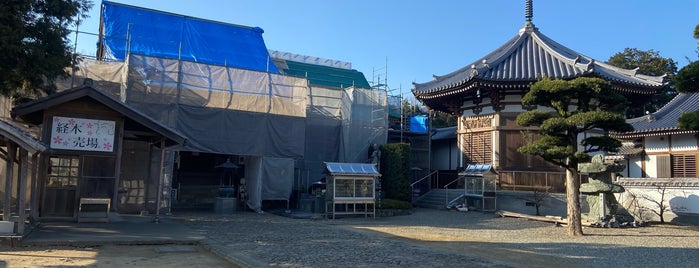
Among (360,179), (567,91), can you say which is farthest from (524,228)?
(360,179)

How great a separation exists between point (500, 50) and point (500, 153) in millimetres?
6990

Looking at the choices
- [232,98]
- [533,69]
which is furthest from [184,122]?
[533,69]

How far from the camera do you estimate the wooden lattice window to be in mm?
18531

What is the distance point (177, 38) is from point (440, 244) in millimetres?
17287

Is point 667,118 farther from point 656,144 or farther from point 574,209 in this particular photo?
point 574,209

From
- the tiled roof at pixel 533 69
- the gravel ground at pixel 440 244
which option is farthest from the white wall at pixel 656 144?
the gravel ground at pixel 440 244

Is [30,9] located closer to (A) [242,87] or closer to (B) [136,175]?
(B) [136,175]

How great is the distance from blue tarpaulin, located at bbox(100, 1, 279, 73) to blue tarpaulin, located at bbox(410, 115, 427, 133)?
7899mm

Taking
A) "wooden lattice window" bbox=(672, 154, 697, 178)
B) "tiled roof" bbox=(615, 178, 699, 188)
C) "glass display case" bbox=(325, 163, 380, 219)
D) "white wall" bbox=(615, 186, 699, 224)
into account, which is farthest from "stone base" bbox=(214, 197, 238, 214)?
"wooden lattice window" bbox=(672, 154, 697, 178)

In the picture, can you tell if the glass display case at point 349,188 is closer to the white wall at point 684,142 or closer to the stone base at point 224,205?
Result: the stone base at point 224,205

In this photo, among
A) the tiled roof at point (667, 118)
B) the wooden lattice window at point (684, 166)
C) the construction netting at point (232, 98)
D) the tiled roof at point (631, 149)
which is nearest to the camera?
the construction netting at point (232, 98)

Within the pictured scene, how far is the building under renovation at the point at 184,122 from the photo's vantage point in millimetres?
11961

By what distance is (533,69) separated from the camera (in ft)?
67.7

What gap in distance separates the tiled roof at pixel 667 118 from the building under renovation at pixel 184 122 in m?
10.9
